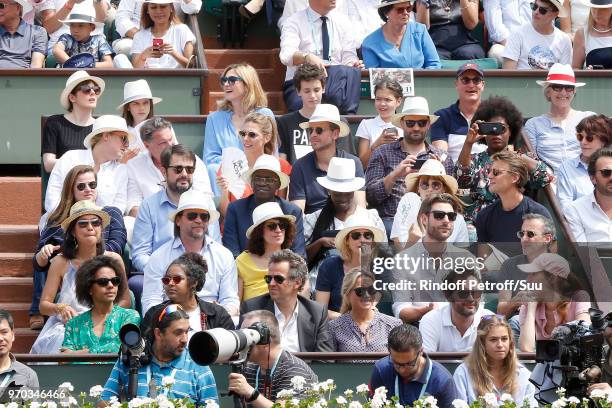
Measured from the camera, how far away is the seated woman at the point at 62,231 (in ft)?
43.2

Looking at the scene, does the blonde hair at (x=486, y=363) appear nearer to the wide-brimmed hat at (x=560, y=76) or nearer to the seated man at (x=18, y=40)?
the wide-brimmed hat at (x=560, y=76)

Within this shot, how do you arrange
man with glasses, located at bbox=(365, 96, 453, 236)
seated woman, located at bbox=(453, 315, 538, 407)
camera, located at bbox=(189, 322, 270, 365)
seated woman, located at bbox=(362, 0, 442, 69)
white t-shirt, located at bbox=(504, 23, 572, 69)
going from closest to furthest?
1. camera, located at bbox=(189, 322, 270, 365)
2. seated woman, located at bbox=(453, 315, 538, 407)
3. man with glasses, located at bbox=(365, 96, 453, 236)
4. seated woman, located at bbox=(362, 0, 442, 69)
5. white t-shirt, located at bbox=(504, 23, 572, 69)

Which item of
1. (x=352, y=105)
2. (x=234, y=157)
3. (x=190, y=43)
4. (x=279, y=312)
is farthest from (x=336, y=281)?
(x=190, y=43)

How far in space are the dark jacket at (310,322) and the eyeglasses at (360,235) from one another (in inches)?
34.0

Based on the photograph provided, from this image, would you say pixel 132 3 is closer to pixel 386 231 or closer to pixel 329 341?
pixel 386 231

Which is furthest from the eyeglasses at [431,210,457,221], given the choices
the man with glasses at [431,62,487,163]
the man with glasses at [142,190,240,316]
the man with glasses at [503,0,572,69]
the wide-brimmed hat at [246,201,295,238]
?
the man with glasses at [503,0,572,69]

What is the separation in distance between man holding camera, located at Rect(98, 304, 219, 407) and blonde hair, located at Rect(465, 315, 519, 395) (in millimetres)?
1587

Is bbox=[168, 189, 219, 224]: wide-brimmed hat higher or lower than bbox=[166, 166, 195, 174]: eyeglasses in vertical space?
lower

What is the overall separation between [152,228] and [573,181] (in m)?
3.40

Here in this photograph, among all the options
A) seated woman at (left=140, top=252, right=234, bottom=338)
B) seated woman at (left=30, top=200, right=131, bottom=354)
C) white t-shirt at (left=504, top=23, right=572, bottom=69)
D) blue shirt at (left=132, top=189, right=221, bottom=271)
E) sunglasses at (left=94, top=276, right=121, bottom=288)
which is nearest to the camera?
seated woman at (left=140, top=252, right=234, bottom=338)

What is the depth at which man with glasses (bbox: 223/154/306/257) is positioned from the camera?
13.4m

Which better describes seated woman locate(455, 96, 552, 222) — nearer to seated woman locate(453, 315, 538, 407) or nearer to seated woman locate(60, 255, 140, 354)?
seated woman locate(453, 315, 538, 407)

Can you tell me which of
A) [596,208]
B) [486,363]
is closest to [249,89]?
[596,208]

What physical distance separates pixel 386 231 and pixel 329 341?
1.73 meters
